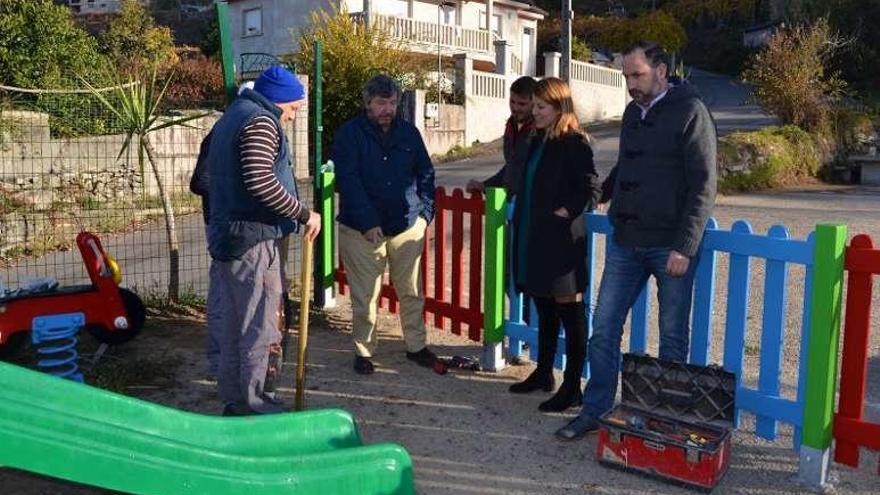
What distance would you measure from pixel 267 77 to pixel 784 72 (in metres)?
15.1

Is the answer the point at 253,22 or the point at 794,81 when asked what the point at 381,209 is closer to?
the point at 794,81

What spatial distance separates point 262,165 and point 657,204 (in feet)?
5.94

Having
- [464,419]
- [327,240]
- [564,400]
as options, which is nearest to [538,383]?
[564,400]

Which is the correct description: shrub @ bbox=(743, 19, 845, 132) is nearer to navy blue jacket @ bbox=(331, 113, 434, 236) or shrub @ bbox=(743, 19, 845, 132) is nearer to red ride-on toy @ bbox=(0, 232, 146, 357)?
navy blue jacket @ bbox=(331, 113, 434, 236)

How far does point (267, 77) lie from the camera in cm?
413

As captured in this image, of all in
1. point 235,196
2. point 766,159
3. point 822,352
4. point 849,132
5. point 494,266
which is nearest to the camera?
point 822,352

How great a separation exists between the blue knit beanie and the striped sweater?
0.22 meters

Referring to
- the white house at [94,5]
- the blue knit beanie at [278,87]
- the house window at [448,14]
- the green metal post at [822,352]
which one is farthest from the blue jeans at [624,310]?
the white house at [94,5]

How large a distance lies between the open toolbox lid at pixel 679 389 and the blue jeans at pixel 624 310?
186mm

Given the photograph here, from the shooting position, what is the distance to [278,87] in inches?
162

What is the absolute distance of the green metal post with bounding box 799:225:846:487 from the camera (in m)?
3.55

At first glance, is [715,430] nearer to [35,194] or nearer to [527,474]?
[527,474]

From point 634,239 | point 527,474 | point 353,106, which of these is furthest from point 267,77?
point 353,106

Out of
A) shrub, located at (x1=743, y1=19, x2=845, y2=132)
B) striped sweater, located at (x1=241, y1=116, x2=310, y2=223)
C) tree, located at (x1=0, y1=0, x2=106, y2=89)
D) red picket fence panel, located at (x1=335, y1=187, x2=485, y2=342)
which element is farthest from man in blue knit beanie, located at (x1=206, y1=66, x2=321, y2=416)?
shrub, located at (x1=743, y1=19, x2=845, y2=132)
